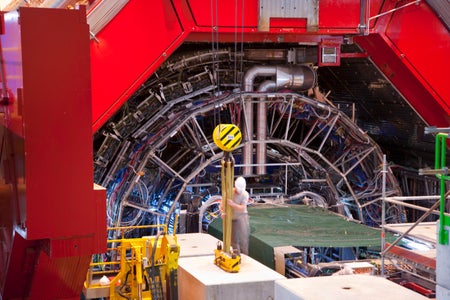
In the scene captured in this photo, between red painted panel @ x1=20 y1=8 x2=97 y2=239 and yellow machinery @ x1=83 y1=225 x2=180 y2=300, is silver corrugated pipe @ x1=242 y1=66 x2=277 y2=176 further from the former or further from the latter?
red painted panel @ x1=20 y1=8 x2=97 y2=239

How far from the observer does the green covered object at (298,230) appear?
29.5 feet

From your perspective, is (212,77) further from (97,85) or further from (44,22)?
(44,22)

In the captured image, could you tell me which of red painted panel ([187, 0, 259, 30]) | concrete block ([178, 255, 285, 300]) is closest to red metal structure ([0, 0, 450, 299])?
concrete block ([178, 255, 285, 300])

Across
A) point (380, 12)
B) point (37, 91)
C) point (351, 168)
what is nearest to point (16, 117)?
point (37, 91)

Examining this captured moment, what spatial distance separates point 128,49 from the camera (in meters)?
9.00

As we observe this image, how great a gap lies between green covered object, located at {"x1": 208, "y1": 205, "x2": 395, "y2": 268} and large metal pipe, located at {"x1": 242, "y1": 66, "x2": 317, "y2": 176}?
755mm

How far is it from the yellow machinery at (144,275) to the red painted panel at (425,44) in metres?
4.33


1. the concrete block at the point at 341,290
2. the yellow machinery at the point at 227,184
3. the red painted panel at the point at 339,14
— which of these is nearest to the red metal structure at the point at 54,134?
the concrete block at the point at 341,290

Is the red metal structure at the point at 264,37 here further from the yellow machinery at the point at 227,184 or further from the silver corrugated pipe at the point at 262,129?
the yellow machinery at the point at 227,184

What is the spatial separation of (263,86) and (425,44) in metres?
2.37

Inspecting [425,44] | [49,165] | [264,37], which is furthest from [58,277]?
[425,44]

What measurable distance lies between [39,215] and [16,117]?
644mm

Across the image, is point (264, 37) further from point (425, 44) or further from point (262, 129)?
point (425, 44)

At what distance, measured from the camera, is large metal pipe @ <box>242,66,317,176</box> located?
10.7m
